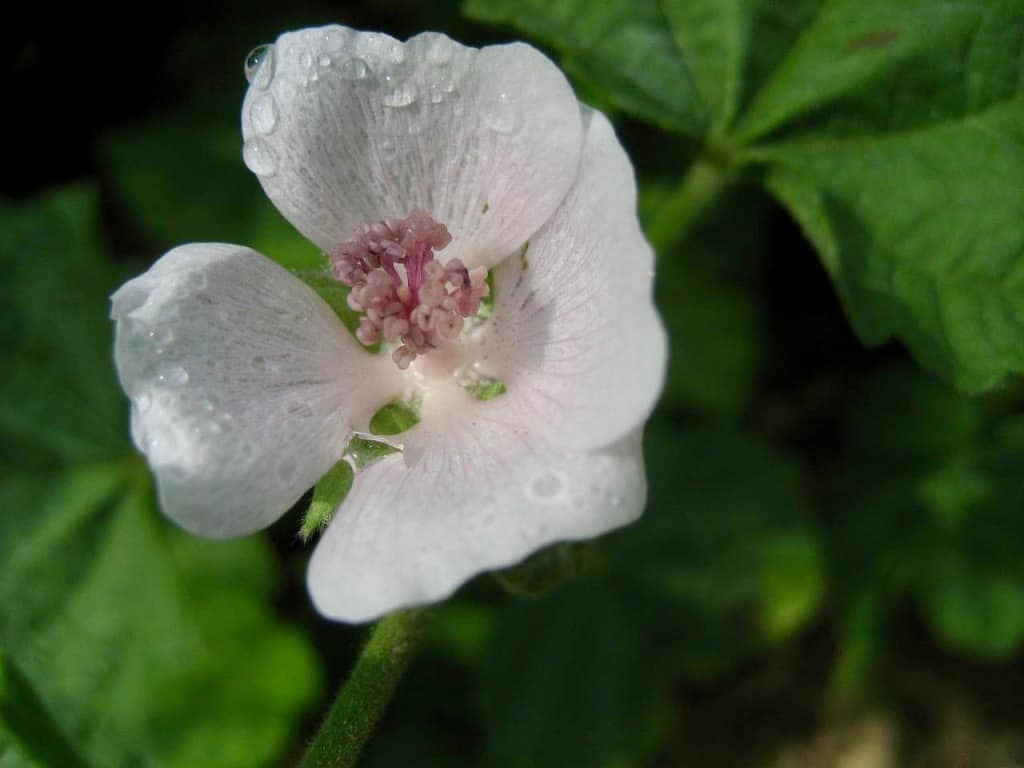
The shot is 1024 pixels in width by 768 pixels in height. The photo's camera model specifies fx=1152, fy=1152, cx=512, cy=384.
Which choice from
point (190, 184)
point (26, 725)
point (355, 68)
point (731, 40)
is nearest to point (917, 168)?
point (731, 40)

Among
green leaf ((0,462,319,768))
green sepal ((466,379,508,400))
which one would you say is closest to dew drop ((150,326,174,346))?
green sepal ((466,379,508,400))

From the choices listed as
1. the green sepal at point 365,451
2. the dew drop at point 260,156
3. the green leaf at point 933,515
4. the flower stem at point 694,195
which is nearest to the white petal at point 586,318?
the green sepal at point 365,451

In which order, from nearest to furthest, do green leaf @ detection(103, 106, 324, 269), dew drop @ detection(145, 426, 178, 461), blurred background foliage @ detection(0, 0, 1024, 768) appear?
dew drop @ detection(145, 426, 178, 461), blurred background foliage @ detection(0, 0, 1024, 768), green leaf @ detection(103, 106, 324, 269)

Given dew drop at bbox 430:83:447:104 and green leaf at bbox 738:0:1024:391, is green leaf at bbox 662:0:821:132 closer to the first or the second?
green leaf at bbox 738:0:1024:391

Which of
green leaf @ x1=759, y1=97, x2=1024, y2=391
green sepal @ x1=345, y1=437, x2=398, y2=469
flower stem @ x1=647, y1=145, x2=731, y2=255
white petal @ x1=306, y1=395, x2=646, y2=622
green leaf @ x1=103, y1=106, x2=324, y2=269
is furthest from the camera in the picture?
green leaf @ x1=103, y1=106, x2=324, y2=269

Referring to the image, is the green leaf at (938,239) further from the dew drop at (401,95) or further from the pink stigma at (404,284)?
the dew drop at (401,95)

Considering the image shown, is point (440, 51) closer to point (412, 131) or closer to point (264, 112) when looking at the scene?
point (412, 131)

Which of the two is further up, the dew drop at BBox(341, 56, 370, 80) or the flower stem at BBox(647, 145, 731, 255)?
the dew drop at BBox(341, 56, 370, 80)
